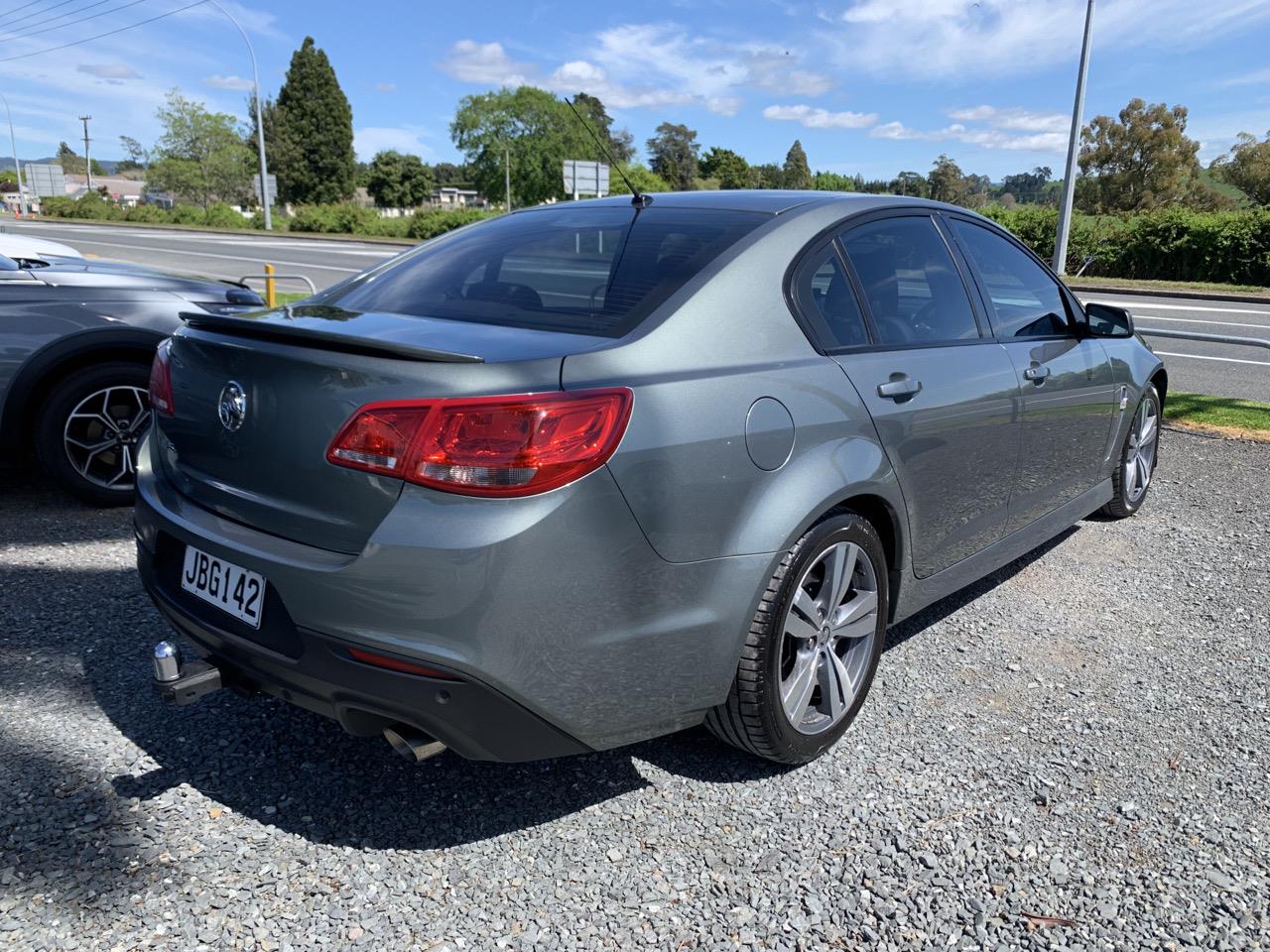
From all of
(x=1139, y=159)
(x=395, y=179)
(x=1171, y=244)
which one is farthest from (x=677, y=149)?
(x=1171, y=244)

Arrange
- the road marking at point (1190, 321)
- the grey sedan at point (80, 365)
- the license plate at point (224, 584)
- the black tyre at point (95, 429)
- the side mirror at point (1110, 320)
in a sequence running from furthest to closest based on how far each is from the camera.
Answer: the road marking at point (1190, 321) → the black tyre at point (95, 429) → the grey sedan at point (80, 365) → the side mirror at point (1110, 320) → the license plate at point (224, 584)

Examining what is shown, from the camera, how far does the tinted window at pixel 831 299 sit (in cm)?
277

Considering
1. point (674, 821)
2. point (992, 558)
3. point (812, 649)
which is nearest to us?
point (674, 821)

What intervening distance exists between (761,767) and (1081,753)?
965mm

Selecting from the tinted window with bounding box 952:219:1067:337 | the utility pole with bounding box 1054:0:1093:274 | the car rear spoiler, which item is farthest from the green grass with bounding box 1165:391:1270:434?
the utility pole with bounding box 1054:0:1093:274

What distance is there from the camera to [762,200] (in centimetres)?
312

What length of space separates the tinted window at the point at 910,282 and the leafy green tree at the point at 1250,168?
56188mm

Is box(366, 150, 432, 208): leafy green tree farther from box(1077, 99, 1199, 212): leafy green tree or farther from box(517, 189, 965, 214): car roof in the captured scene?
box(517, 189, 965, 214): car roof

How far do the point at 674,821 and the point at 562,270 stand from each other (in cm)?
156

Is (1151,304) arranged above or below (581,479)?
below

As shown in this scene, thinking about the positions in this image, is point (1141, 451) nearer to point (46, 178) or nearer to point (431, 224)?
point (431, 224)

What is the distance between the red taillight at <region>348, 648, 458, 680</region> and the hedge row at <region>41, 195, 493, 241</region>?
38.9m

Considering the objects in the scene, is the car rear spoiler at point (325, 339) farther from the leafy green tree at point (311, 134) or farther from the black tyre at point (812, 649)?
the leafy green tree at point (311, 134)

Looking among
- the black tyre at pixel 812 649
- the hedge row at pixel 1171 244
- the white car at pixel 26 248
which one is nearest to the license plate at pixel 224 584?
the black tyre at pixel 812 649
